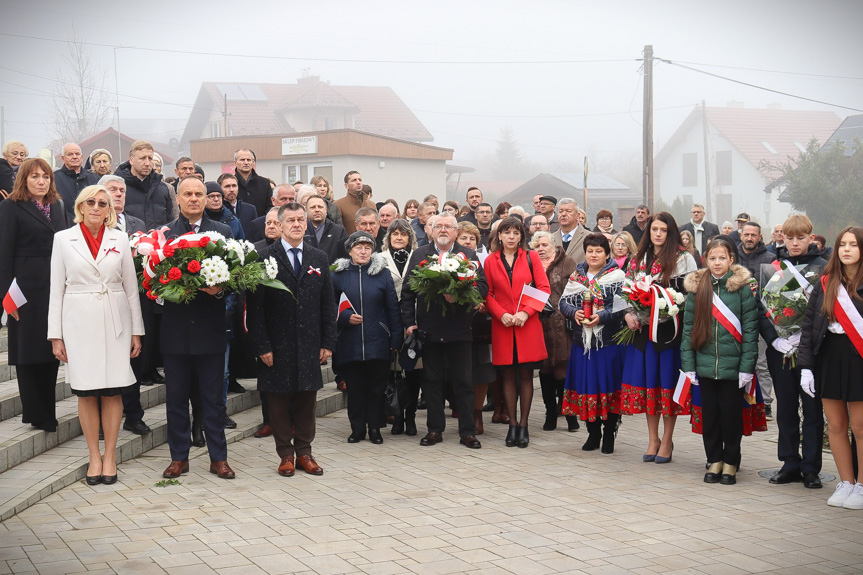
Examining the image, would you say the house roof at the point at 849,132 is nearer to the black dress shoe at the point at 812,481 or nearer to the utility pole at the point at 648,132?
the utility pole at the point at 648,132

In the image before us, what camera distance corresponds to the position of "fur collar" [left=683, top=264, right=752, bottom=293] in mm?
7242

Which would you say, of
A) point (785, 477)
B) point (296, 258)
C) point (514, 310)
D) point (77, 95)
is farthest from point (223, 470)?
point (77, 95)

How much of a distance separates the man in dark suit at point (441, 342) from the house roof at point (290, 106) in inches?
1962

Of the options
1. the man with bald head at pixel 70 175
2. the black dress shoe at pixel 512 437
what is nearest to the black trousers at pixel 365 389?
the black dress shoe at pixel 512 437

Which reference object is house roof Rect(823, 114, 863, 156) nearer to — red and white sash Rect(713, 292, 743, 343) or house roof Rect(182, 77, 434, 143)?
house roof Rect(182, 77, 434, 143)

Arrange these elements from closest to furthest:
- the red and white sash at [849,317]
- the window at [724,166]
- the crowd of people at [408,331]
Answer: the red and white sash at [849,317] < the crowd of people at [408,331] < the window at [724,166]

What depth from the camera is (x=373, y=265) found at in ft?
28.1

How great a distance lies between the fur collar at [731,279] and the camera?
7.24 metres

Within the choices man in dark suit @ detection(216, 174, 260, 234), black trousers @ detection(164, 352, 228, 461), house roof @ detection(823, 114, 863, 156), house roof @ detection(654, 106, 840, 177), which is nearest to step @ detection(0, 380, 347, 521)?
black trousers @ detection(164, 352, 228, 461)

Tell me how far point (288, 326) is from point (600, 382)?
2968mm

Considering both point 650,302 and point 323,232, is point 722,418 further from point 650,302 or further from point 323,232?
point 323,232

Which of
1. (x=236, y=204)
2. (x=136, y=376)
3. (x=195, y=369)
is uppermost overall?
(x=236, y=204)

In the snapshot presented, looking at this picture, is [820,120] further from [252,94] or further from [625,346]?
[625,346]

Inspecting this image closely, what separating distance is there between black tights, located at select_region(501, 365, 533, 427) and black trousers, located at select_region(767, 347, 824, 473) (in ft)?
7.40
